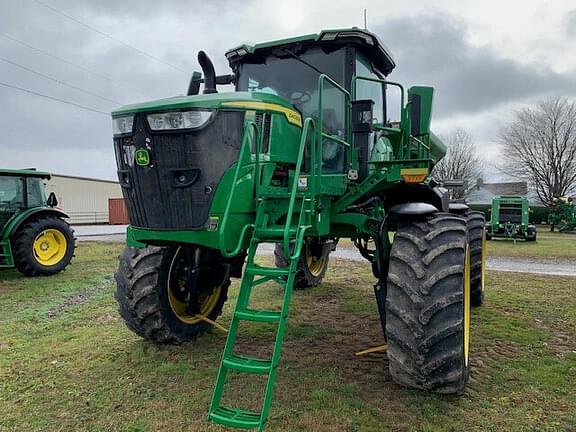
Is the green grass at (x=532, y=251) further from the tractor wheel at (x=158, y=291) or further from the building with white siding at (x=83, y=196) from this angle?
the building with white siding at (x=83, y=196)

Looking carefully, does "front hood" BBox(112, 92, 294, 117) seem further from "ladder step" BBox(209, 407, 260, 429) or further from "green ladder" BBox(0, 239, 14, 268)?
"green ladder" BBox(0, 239, 14, 268)

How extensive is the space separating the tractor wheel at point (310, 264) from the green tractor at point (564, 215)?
72.8 ft

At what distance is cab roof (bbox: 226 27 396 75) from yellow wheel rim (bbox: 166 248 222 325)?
2046 mm

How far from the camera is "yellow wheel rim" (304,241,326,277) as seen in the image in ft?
25.8

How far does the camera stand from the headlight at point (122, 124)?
3.60m

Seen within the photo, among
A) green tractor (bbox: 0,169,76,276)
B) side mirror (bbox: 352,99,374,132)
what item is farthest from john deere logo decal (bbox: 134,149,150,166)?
green tractor (bbox: 0,169,76,276)

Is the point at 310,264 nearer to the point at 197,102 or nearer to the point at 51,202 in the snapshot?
the point at 197,102

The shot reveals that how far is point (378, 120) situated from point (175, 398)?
3295 millimetres

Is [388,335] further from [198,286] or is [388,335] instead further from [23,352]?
[23,352]

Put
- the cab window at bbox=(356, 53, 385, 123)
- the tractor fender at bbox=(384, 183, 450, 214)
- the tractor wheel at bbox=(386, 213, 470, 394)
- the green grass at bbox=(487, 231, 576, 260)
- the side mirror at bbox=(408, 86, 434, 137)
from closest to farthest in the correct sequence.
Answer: the tractor wheel at bbox=(386, 213, 470, 394) → the side mirror at bbox=(408, 86, 434, 137) → the cab window at bbox=(356, 53, 385, 123) → the tractor fender at bbox=(384, 183, 450, 214) → the green grass at bbox=(487, 231, 576, 260)

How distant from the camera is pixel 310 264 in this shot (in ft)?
26.3

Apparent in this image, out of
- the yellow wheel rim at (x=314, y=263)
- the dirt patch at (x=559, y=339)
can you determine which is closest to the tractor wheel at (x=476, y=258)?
the dirt patch at (x=559, y=339)

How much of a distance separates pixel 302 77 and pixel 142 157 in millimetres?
1827

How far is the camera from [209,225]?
3.51 meters
